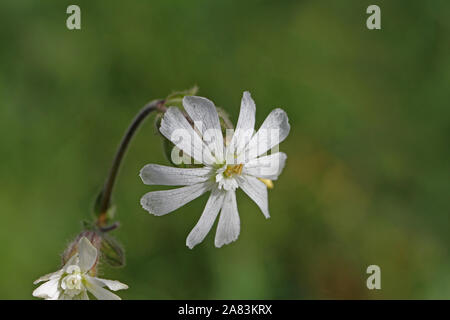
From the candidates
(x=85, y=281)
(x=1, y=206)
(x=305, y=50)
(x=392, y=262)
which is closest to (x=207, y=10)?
(x=305, y=50)

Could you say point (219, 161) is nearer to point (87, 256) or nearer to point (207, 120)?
point (207, 120)

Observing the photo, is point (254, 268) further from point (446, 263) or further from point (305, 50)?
point (305, 50)

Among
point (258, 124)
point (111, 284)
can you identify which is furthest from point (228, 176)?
point (258, 124)

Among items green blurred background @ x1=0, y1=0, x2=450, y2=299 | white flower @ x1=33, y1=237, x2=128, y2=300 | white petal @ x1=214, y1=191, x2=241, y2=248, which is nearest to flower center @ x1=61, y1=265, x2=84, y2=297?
white flower @ x1=33, y1=237, x2=128, y2=300

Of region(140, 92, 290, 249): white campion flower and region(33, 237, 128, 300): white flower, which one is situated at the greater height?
region(140, 92, 290, 249): white campion flower

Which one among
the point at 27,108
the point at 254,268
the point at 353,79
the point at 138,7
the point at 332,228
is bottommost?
the point at 254,268

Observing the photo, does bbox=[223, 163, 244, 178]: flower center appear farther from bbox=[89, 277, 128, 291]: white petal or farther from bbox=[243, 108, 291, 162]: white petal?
bbox=[89, 277, 128, 291]: white petal
